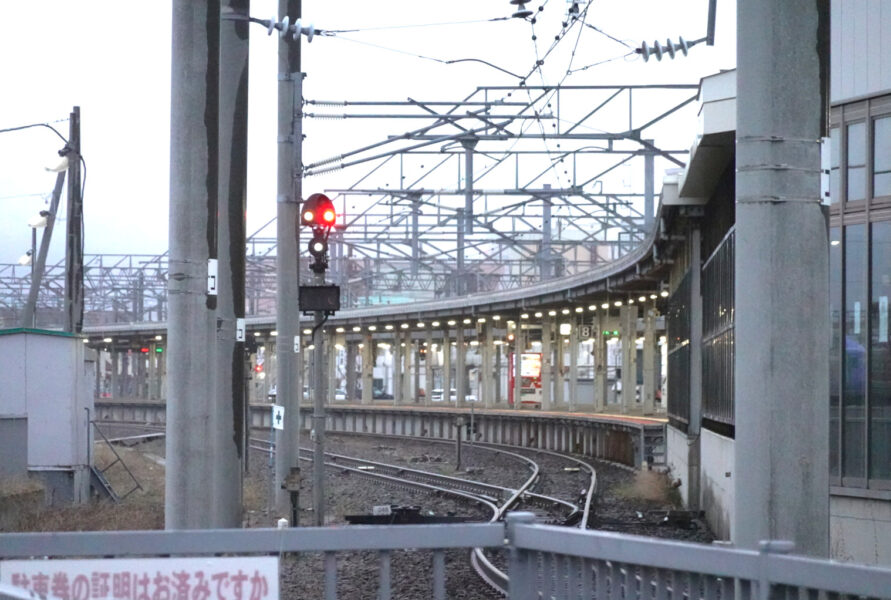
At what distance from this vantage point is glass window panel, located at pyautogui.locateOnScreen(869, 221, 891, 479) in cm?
1358

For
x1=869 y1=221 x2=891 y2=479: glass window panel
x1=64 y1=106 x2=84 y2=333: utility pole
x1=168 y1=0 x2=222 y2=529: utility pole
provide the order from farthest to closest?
x1=64 y1=106 x2=84 y2=333: utility pole
x1=869 y1=221 x2=891 y2=479: glass window panel
x1=168 y1=0 x2=222 y2=529: utility pole

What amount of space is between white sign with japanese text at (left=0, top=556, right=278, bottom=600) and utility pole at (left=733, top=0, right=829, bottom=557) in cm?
221

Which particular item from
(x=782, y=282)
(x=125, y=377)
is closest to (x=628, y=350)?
(x=782, y=282)

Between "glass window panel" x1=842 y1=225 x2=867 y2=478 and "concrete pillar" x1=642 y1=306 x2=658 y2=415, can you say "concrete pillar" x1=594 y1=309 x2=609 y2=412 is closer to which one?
"concrete pillar" x1=642 y1=306 x2=658 y2=415

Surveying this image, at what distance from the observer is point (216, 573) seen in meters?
5.68

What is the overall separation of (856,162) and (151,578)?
414 inches

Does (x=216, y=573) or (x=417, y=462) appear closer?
(x=216, y=573)

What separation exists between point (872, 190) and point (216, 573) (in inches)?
401

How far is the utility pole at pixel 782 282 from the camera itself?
233 inches

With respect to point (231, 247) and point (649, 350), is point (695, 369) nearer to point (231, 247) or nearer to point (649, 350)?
point (231, 247)

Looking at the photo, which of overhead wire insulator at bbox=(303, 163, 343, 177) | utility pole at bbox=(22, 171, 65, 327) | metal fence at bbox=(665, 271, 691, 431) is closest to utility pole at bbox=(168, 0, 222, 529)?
overhead wire insulator at bbox=(303, 163, 343, 177)

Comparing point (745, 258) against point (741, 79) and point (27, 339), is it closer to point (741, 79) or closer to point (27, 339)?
point (741, 79)

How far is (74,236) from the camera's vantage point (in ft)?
93.4

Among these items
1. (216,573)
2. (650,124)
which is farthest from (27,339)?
(216,573)
